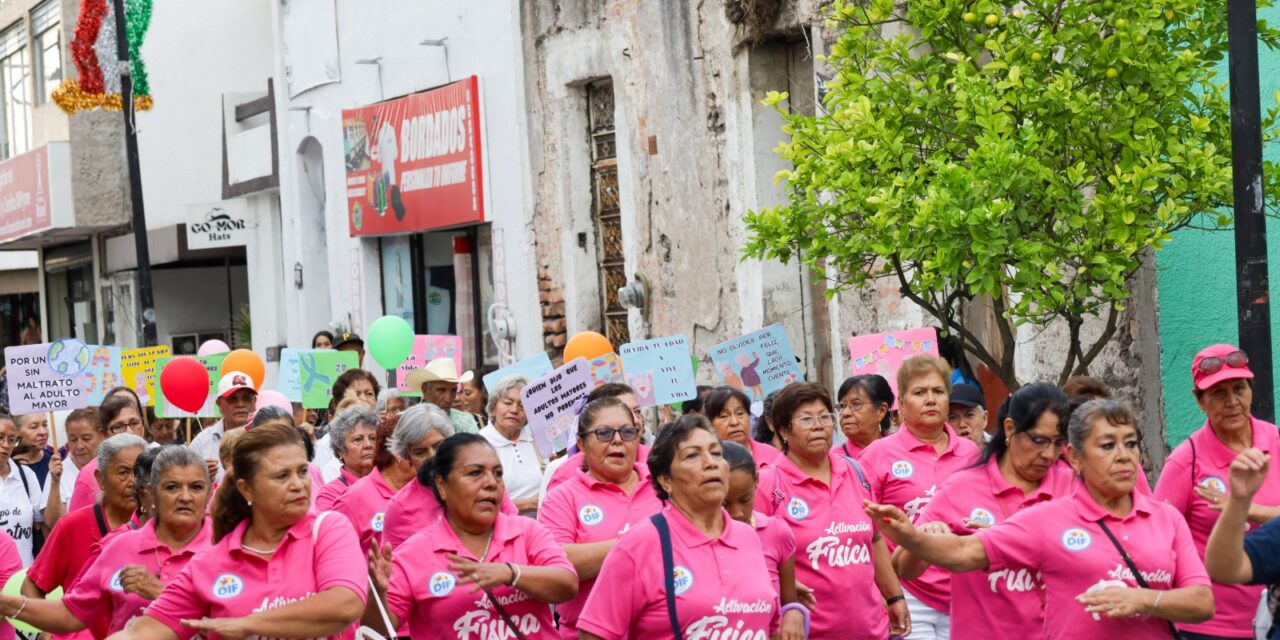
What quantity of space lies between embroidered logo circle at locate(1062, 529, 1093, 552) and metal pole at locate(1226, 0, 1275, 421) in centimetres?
232

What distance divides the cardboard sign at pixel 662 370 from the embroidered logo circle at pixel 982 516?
16.6 feet

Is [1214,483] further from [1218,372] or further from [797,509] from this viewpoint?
[797,509]

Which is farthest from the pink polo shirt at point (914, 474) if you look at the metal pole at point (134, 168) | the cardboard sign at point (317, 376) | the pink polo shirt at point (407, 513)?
the metal pole at point (134, 168)

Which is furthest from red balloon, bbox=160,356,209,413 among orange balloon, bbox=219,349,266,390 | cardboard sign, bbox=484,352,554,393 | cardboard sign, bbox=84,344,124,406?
cardboard sign, bbox=484,352,554,393

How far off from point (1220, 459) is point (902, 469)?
55.4 inches

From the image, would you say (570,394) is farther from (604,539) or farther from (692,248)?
(692,248)

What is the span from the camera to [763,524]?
6.77 metres

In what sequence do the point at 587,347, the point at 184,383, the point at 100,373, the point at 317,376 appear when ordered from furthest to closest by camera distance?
the point at 317,376, the point at 100,373, the point at 184,383, the point at 587,347

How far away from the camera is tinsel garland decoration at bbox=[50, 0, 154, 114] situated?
885 inches

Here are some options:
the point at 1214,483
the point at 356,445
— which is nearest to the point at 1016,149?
the point at 1214,483

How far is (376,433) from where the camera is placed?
877 cm

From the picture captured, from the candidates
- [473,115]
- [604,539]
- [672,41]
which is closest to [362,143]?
[473,115]

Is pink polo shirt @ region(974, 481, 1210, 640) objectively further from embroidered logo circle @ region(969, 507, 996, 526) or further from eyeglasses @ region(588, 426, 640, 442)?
eyeglasses @ region(588, 426, 640, 442)

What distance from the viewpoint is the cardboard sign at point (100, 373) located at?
14156mm
